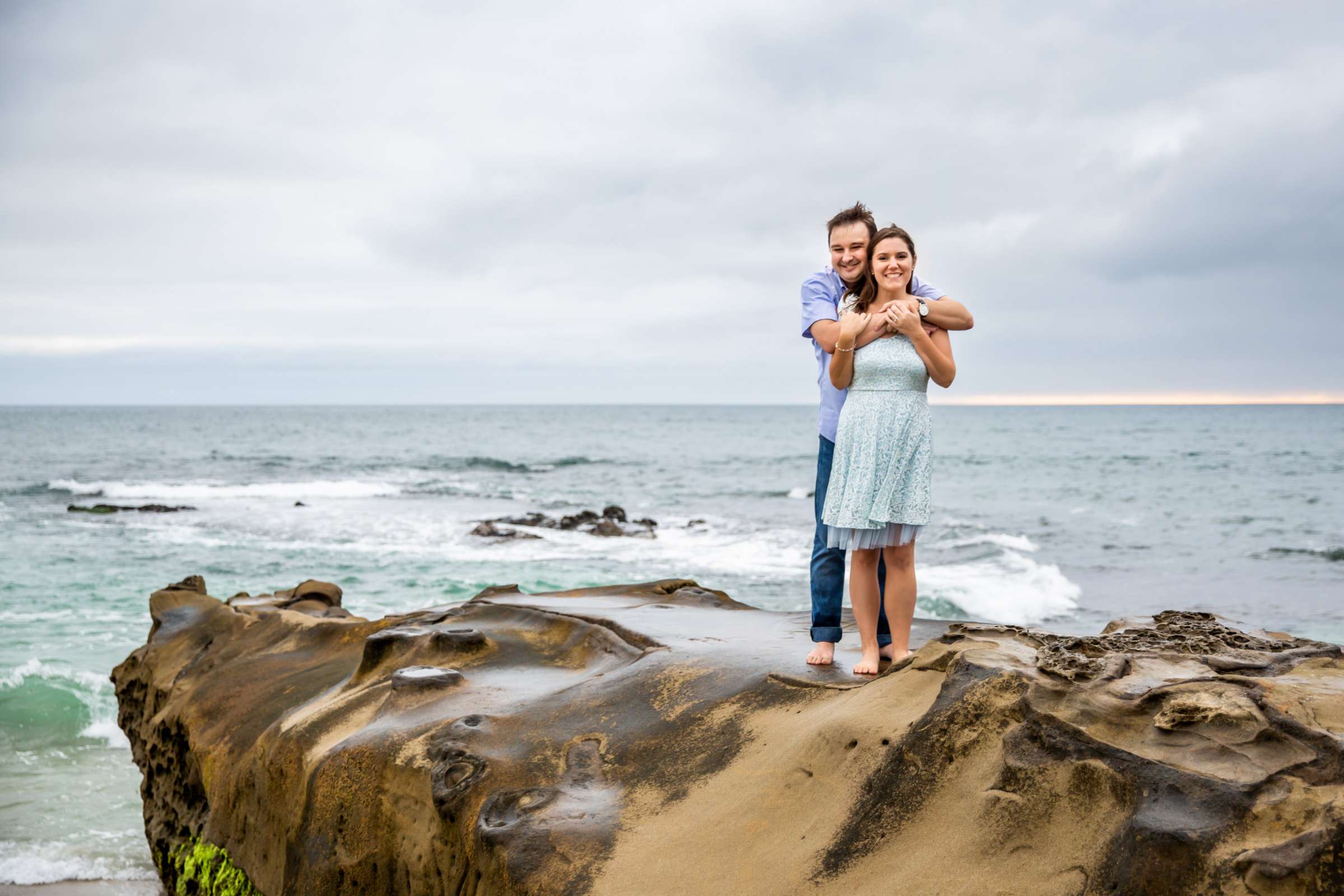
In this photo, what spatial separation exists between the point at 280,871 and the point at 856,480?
2.25m

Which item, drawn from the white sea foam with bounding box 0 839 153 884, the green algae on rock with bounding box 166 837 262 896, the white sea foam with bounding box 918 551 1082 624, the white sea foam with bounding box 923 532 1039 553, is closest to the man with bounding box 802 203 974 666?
the green algae on rock with bounding box 166 837 262 896

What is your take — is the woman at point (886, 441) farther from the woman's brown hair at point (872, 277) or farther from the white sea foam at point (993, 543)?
the white sea foam at point (993, 543)

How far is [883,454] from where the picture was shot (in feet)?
→ 11.0

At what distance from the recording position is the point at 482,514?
2192 cm

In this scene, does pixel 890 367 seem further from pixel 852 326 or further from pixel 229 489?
pixel 229 489

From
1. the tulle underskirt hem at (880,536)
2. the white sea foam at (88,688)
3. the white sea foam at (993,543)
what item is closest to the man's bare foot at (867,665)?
the tulle underskirt hem at (880,536)

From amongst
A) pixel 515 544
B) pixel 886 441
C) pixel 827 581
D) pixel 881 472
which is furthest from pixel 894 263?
pixel 515 544

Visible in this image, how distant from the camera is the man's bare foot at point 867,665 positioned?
10.3 feet

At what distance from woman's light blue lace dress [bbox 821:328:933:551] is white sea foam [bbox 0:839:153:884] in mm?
3829

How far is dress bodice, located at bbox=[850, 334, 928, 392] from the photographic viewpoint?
3.42 m

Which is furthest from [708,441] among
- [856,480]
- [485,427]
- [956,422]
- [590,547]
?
[856,480]

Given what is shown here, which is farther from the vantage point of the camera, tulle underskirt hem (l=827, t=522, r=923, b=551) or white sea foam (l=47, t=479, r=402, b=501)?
white sea foam (l=47, t=479, r=402, b=501)

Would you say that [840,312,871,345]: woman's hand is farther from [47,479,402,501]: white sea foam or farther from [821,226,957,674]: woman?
[47,479,402,501]: white sea foam

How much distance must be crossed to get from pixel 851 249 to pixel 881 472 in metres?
0.84
